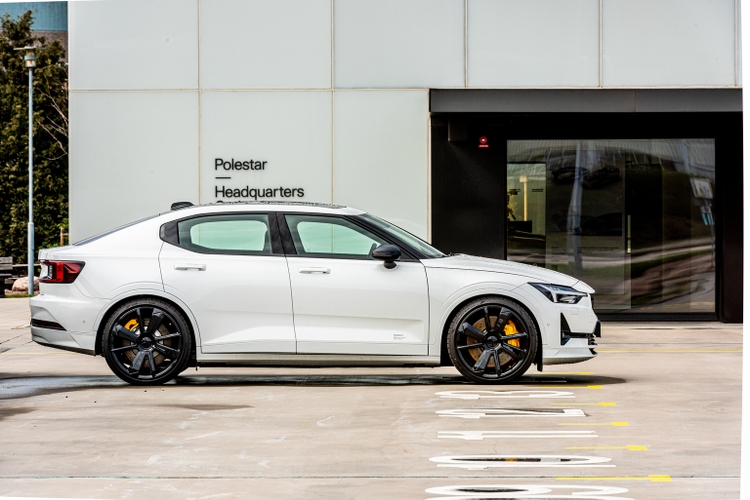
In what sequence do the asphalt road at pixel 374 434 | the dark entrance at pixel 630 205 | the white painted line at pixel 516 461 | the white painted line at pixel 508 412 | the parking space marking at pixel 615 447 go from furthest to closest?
the dark entrance at pixel 630 205 < the white painted line at pixel 508 412 < the parking space marking at pixel 615 447 < the white painted line at pixel 516 461 < the asphalt road at pixel 374 434

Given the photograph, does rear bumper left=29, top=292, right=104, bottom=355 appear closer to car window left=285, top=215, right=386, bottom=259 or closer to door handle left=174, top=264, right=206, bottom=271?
door handle left=174, top=264, right=206, bottom=271

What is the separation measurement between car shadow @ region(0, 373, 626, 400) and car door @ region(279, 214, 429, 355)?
61 centimetres

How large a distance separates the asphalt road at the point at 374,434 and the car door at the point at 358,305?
1.35ft

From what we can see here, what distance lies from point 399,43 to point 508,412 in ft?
30.7

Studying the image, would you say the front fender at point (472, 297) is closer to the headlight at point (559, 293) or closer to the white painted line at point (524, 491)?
the headlight at point (559, 293)

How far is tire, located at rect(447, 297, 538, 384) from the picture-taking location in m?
9.16

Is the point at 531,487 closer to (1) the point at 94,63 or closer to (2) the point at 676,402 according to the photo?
(2) the point at 676,402

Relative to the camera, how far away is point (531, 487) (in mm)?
5488

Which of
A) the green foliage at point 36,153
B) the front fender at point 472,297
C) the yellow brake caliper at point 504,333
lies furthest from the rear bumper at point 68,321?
the green foliage at point 36,153

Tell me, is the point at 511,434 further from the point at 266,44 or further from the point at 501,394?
the point at 266,44

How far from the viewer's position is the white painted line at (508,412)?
7762 mm

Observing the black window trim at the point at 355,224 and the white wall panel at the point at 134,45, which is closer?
the black window trim at the point at 355,224

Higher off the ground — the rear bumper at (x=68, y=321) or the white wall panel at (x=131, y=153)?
the white wall panel at (x=131, y=153)

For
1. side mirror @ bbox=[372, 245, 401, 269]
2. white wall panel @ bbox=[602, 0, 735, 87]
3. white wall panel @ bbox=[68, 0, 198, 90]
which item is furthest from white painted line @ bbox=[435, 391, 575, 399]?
white wall panel @ bbox=[68, 0, 198, 90]
